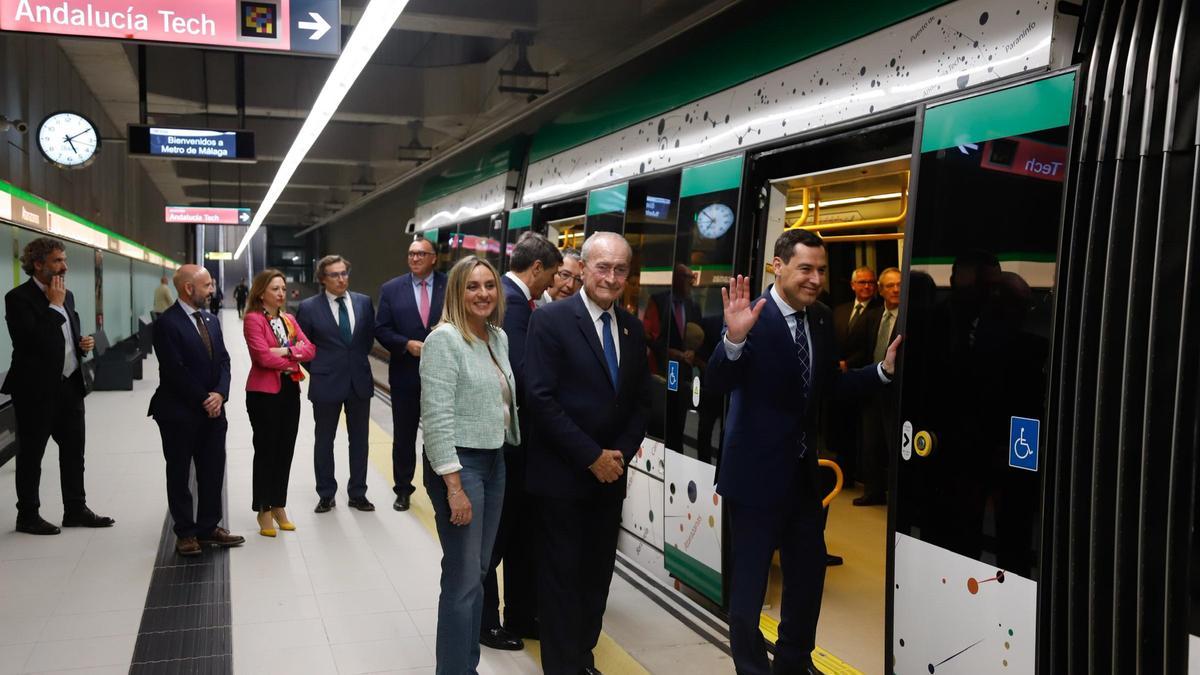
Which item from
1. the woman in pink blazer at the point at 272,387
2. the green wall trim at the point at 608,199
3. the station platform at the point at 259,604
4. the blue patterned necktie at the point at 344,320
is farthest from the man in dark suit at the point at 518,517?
the blue patterned necktie at the point at 344,320

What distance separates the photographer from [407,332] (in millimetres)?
5914

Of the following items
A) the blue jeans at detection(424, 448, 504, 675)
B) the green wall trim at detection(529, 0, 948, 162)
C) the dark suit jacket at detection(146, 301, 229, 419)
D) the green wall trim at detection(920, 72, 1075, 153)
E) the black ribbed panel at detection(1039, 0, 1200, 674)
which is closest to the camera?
the black ribbed panel at detection(1039, 0, 1200, 674)

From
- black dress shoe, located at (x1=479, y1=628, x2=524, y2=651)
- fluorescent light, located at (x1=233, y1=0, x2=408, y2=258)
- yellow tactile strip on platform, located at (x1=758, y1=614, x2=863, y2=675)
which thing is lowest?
black dress shoe, located at (x1=479, y1=628, x2=524, y2=651)

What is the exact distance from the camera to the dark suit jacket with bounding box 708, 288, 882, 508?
3.12 metres

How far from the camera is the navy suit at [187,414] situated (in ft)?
15.6

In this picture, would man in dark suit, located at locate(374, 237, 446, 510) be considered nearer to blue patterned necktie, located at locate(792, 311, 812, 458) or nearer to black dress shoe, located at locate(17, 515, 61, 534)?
black dress shoe, located at locate(17, 515, 61, 534)

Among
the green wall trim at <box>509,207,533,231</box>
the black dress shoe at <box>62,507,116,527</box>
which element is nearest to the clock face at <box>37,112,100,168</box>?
the green wall trim at <box>509,207,533,231</box>

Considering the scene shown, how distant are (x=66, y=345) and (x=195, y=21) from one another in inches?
80.5

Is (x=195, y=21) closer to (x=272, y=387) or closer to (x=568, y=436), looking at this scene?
(x=272, y=387)

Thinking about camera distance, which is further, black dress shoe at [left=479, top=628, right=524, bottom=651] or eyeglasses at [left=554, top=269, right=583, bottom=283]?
eyeglasses at [left=554, top=269, right=583, bottom=283]

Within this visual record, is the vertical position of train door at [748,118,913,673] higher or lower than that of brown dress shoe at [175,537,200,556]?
higher

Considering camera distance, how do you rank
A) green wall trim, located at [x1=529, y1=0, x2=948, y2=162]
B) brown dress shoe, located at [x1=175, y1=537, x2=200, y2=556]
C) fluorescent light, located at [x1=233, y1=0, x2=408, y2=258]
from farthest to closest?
brown dress shoe, located at [x1=175, y1=537, x2=200, y2=556] < fluorescent light, located at [x1=233, y1=0, x2=408, y2=258] < green wall trim, located at [x1=529, y1=0, x2=948, y2=162]

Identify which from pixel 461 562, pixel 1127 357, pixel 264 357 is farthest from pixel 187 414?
pixel 1127 357

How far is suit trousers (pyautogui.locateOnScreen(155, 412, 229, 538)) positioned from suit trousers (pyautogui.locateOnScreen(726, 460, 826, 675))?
9.67ft
